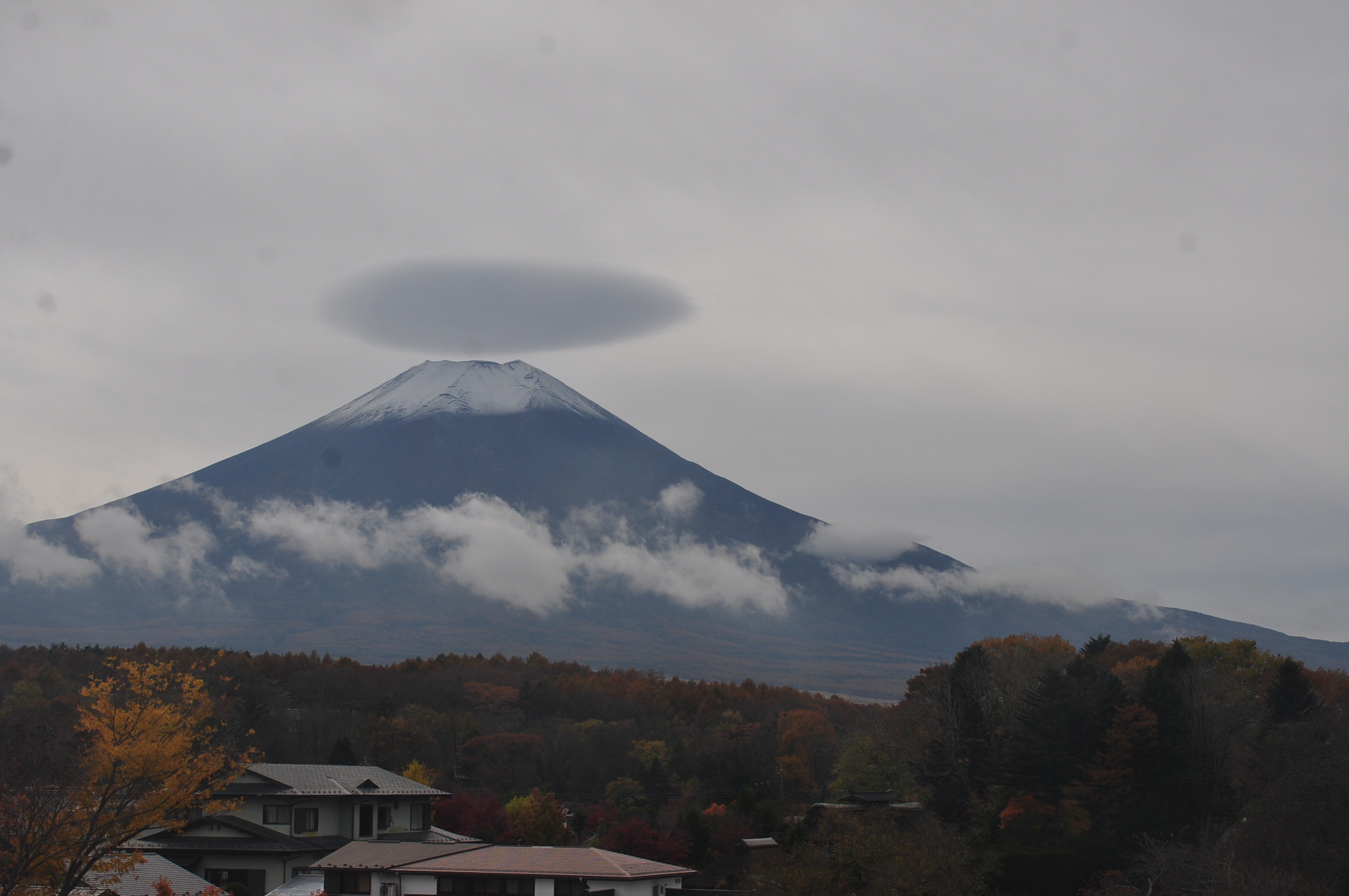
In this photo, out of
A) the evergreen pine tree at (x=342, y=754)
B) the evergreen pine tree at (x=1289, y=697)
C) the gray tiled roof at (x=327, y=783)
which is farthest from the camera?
the evergreen pine tree at (x=342, y=754)

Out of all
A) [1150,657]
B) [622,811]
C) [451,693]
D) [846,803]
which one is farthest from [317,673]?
[1150,657]

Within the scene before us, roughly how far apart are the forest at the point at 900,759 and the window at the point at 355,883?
562 cm

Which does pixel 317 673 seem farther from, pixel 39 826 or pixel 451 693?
pixel 39 826

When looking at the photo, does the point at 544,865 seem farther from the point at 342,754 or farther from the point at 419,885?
the point at 342,754

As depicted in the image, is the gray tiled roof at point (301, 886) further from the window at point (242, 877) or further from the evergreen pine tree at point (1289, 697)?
the evergreen pine tree at point (1289, 697)

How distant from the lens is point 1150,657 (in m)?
77.6

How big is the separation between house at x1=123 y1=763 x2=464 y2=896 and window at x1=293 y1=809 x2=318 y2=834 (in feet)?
0.08

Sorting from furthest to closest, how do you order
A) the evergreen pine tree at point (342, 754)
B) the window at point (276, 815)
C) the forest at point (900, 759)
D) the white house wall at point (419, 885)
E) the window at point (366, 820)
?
the evergreen pine tree at point (342, 754)
the window at point (366, 820)
the window at point (276, 815)
the white house wall at point (419, 885)
the forest at point (900, 759)

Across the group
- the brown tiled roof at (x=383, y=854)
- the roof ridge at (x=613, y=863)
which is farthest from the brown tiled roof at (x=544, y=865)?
the brown tiled roof at (x=383, y=854)

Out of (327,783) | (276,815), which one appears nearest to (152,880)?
(276,815)

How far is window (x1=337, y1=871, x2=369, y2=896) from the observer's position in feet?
130

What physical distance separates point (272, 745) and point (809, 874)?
59.6 metres

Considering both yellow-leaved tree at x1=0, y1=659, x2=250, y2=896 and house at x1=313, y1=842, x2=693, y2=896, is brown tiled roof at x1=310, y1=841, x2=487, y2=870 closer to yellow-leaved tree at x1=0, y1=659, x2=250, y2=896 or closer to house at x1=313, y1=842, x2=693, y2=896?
house at x1=313, y1=842, x2=693, y2=896

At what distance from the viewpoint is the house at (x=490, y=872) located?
37.1 metres
